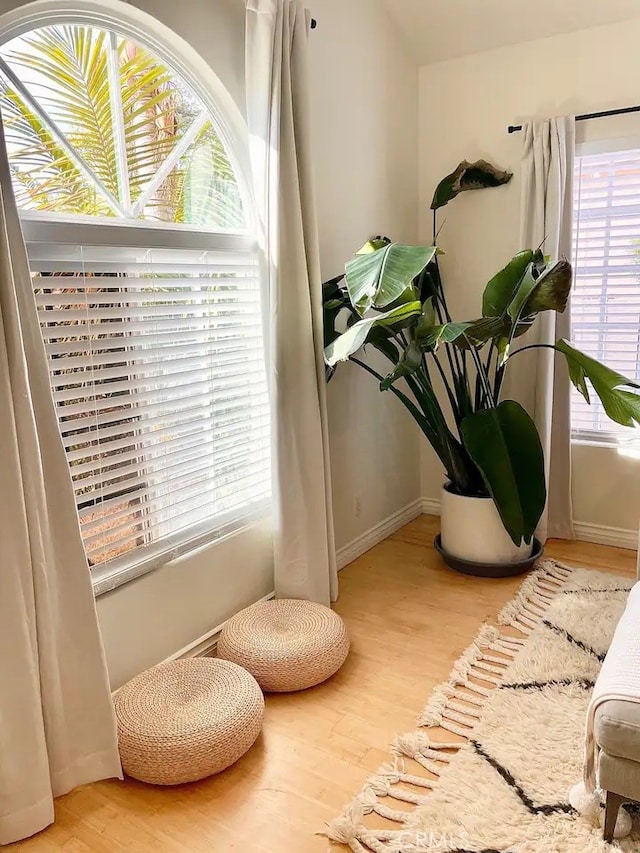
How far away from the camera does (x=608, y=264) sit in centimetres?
338

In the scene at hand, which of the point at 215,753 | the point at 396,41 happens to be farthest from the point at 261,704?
the point at 396,41

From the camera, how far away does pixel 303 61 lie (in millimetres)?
2547

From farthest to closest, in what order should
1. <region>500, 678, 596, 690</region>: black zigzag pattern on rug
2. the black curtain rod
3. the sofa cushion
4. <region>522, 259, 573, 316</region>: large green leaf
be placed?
the black curtain rod, <region>522, 259, 573, 316</region>: large green leaf, <region>500, 678, 596, 690</region>: black zigzag pattern on rug, the sofa cushion

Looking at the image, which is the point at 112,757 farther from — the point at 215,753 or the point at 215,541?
the point at 215,541

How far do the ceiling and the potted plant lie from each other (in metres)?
0.62

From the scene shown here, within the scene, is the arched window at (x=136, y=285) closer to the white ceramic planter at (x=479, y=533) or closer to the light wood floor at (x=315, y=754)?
the light wood floor at (x=315, y=754)

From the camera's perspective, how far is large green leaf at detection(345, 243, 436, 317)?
84.3 inches

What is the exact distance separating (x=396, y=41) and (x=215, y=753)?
3.33 metres

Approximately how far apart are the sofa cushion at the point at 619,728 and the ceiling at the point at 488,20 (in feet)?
9.82

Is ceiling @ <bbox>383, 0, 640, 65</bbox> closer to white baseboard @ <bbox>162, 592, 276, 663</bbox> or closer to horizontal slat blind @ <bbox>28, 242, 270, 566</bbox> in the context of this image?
horizontal slat blind @ <bbox>28, 242, 270, 566</bbox>

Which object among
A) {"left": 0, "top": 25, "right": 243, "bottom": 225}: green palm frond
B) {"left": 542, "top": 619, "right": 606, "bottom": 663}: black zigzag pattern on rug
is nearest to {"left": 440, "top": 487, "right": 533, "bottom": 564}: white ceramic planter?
{"left": 542, "top": 619, "right": 606, "bottom": 663}: black zigzag pattern on rug

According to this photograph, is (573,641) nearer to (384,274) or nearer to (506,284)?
(506,284)

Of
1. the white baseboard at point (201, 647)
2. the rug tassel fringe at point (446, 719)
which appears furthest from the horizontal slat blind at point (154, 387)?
the rug tassel fringe at point (446, 719)

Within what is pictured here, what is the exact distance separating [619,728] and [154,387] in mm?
1667
